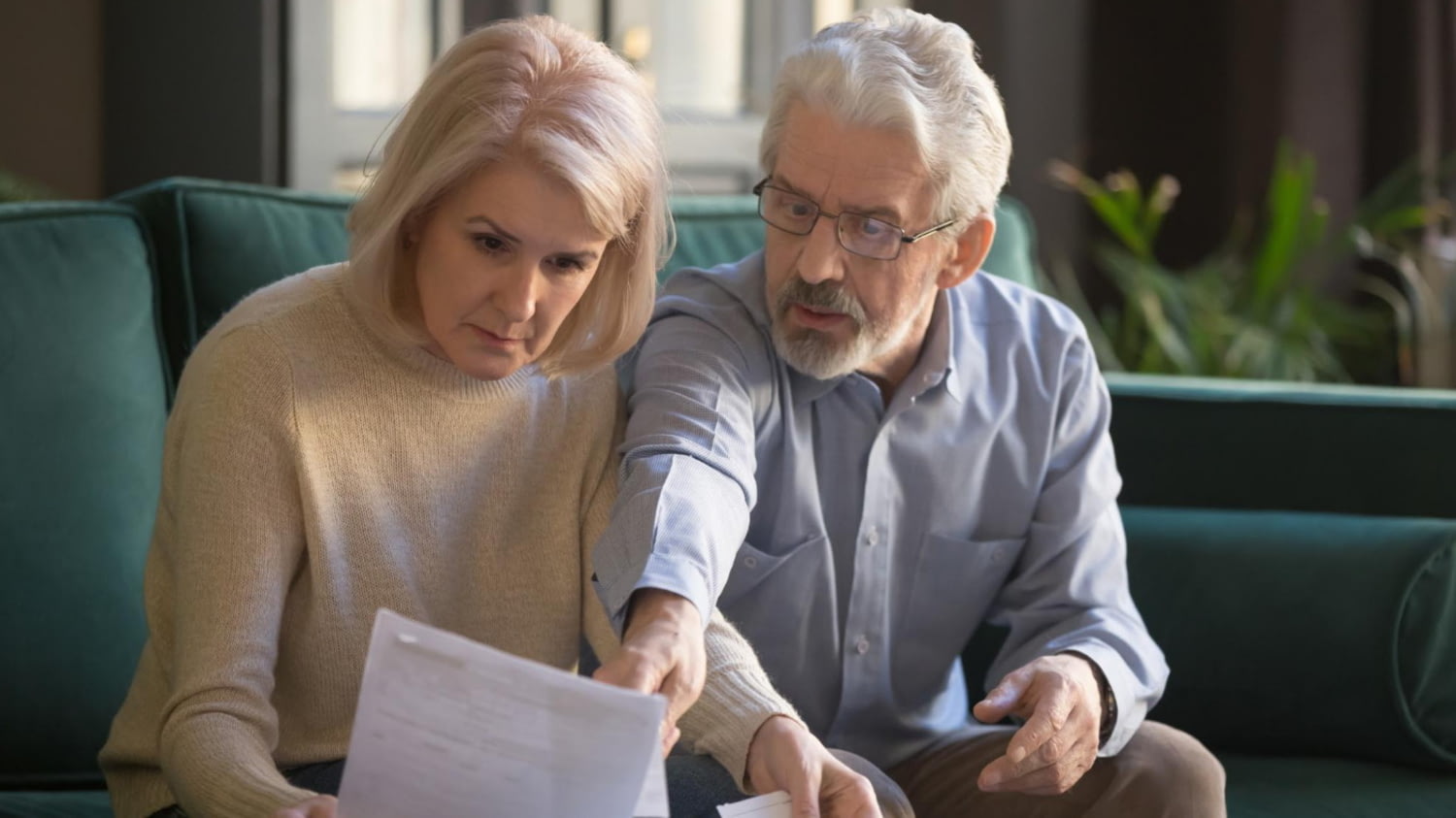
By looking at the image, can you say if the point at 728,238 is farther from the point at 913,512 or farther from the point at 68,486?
the point at 68,486

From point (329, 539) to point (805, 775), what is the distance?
41cm

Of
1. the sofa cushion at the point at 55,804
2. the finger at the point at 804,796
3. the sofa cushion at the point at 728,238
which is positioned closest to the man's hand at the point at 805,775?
the finger at the point at 804,796

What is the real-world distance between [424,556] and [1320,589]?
3.26 ft

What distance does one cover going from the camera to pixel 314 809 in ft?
3.43

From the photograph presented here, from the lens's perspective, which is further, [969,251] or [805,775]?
[969,251]

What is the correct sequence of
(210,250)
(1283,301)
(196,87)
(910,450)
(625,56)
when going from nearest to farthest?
(910,450) → (210,250) → (196,87) → (625,56) → (1283,301)

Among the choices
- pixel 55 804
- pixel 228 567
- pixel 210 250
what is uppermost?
pixel 210 250

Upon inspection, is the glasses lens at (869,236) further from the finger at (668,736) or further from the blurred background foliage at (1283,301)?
the blurred background foliage at (1283,301)

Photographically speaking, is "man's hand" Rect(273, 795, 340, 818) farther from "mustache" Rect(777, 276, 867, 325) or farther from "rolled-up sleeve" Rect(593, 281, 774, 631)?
"mustache" Rect(777, 276, 867, 325)

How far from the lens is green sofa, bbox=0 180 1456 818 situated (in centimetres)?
159

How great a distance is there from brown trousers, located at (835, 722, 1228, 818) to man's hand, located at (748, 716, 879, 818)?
127mm

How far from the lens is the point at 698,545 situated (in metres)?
1.24

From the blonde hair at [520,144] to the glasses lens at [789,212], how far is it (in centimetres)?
20

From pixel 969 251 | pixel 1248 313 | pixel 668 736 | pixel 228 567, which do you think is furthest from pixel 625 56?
pixel 668 736
